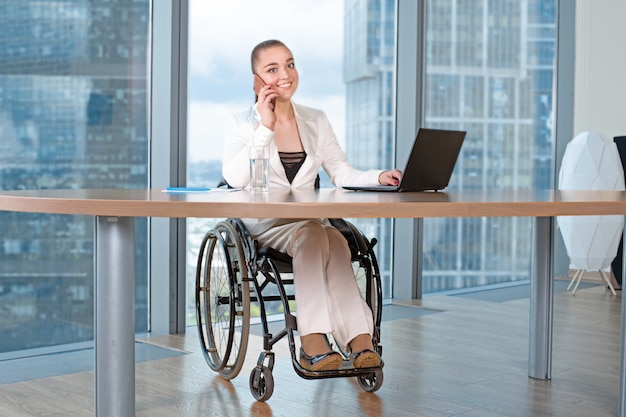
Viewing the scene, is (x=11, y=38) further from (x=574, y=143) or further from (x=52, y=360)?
(x=574, y=143)

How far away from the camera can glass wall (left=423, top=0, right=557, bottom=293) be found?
5.21 metres

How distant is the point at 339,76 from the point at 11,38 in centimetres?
185

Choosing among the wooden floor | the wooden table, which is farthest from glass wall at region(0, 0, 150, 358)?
the wooden table

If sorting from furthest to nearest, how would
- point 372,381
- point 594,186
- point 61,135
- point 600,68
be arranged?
point 600,68 < point 594,186 < point 61,135 < point 372,381

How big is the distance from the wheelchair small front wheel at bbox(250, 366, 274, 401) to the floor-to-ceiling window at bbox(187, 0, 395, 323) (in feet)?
4.08

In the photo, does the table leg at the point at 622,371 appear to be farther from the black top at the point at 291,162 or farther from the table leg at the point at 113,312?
the table leg at the point at 113,312

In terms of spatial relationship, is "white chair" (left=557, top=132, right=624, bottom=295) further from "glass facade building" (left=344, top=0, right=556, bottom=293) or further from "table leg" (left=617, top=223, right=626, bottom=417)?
"table leg" (left=617, top=223, right=626, bottom=417)

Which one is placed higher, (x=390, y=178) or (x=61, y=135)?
(x=61, y=135)

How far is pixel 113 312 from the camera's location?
1.86 m

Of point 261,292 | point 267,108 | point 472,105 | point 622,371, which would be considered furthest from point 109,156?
point 472,105

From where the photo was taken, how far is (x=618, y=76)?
574 cm

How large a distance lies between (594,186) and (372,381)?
2.78 m

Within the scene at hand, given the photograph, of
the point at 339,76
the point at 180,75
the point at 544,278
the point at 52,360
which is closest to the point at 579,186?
the point at 339,76

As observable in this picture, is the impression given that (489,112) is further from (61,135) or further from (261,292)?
(261,292)
